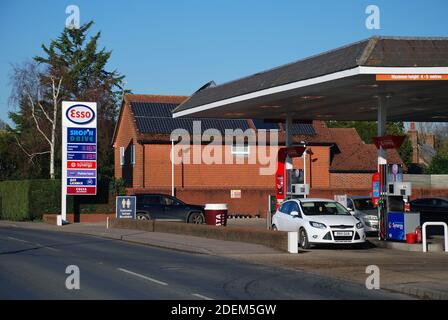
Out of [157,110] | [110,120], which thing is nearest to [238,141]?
[157,110]

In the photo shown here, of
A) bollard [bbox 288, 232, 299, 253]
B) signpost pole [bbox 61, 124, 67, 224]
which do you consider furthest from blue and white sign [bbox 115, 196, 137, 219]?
bollard [bbox 288, 232, 299, 253]

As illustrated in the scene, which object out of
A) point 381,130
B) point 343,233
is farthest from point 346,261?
point 381,130

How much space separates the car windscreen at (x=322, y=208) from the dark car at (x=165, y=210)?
1433 centimetres

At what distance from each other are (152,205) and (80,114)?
7108 mm

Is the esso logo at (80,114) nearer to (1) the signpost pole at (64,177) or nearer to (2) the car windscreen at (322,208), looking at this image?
(1) the signpost pole at (64,177)

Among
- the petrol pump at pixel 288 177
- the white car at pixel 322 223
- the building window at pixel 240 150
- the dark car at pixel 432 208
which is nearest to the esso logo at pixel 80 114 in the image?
the petrol pump at pixel 288 177

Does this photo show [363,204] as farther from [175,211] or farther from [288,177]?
[175,211]

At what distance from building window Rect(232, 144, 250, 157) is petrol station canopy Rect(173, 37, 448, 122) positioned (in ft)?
60.5

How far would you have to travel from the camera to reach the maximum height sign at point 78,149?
138 feet

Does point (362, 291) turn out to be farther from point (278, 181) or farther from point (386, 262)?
point (278, 181)

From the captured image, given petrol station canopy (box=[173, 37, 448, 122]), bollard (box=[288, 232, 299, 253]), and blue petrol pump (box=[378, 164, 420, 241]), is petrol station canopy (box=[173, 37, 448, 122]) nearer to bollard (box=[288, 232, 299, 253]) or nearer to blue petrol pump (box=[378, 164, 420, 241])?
blue petrol pump (box=[378, 164, 420, 241])

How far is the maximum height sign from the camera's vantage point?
42.0 meters

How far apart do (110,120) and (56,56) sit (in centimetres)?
1341

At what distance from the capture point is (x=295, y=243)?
74.2 ft
